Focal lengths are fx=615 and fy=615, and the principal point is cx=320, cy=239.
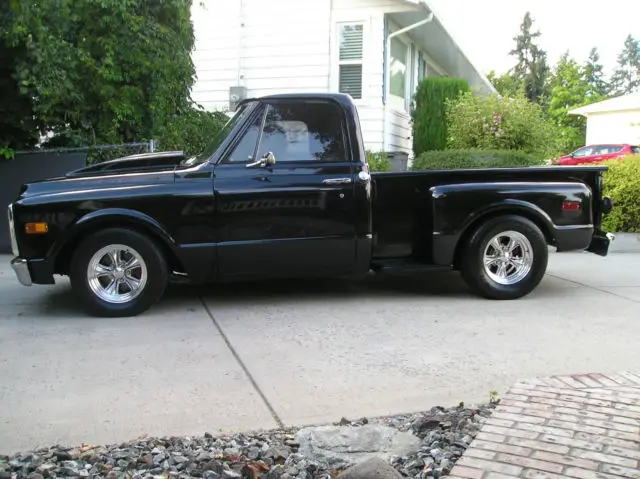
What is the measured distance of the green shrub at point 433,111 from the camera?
14.0m

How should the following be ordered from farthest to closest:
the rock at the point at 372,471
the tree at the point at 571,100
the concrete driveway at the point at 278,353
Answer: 1. the tree at the point at 571,100
2. the concrete driveway at the point at 278,353
3. the rock at the point at 372,471

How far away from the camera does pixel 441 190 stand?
6.05 metres

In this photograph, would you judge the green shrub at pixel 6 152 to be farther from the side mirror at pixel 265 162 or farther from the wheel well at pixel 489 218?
the wheel well at pixel 489 218

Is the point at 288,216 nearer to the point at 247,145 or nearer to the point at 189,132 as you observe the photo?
the point at 247,145

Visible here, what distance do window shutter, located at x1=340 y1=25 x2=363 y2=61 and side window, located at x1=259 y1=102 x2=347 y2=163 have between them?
7.97m

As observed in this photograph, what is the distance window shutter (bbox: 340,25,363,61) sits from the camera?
13336 millimetres

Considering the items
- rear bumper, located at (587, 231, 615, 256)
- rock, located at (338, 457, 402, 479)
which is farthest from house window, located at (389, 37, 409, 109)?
rock, located at (338, 457, 402, 479)

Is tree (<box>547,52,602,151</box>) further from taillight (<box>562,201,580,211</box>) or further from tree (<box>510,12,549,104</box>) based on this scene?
taillight (<box>562,201,580,211</box>)

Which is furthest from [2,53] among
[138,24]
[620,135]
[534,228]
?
[620,135]

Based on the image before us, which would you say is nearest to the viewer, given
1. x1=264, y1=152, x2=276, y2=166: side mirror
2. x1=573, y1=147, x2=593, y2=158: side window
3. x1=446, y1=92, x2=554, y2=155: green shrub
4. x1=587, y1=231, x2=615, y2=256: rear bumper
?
x1=264, y1=152, x2=276, y2=166: side mirror

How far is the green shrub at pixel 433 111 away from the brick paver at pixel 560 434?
35.0 ft

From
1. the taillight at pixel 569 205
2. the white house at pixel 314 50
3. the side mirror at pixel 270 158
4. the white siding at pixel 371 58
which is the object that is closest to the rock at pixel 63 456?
the side mirror at pixel 270 158

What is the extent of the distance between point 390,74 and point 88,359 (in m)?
11.3

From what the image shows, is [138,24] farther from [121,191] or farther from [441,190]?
[441,190]
